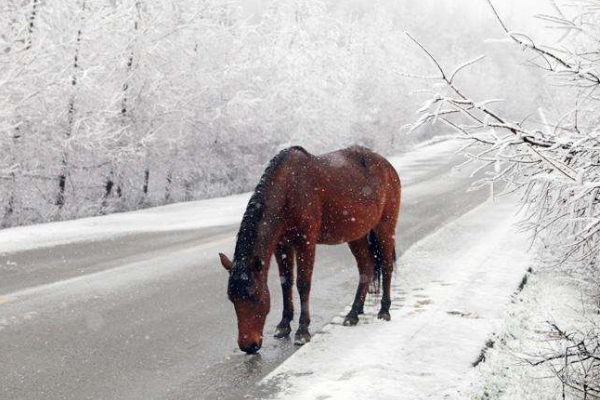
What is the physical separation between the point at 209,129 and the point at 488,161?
1992cm

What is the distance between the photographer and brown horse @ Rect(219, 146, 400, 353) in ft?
15.2

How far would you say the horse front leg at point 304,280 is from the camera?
17.6 ft

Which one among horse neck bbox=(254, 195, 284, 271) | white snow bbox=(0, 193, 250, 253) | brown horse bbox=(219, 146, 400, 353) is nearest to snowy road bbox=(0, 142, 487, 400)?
white snow bbox=(0, 193, 250, 253)

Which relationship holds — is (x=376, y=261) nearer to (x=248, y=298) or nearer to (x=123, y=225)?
(x=248, y=298)

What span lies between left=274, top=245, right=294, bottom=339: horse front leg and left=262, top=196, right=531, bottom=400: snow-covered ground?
349mm

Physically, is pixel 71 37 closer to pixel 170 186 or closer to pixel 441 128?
pixel 170 186

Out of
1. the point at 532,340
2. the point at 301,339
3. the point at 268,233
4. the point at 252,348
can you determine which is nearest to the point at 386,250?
the point at 301,339

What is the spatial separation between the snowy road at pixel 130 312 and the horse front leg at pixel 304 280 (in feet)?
0.73

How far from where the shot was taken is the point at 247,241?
187 inches

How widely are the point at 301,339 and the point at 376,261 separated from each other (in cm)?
155

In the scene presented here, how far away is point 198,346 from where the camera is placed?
530 centimetres

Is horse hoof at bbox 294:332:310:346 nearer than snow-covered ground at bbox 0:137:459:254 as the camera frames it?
Yes

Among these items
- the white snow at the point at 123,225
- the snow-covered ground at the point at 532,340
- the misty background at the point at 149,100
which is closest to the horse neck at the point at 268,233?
the snow-covered ground at the point at 532,340

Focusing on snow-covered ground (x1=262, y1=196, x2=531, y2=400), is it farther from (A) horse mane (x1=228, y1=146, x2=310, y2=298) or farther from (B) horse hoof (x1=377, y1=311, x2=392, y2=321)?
(A) horse mane (x1=228, y1=146, x2=310, y2=298)
